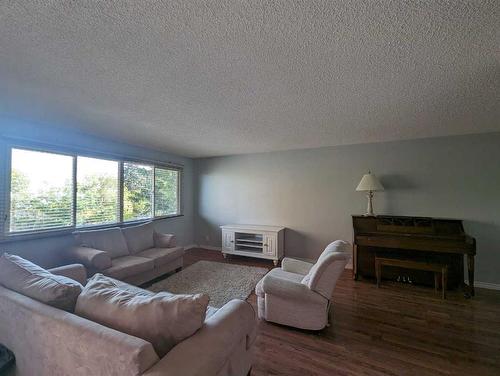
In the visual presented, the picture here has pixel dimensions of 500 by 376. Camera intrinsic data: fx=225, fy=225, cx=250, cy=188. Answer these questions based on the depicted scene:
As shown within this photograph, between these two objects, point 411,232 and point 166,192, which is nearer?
point 411,232

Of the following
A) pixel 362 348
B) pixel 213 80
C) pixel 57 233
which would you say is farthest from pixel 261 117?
pixel 57 233

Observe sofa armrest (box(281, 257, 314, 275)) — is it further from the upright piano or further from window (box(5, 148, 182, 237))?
window (box(5, 148, 182, 237))

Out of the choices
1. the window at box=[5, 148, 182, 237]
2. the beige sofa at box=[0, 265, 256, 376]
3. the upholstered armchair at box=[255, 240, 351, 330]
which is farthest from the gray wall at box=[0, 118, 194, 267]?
the upholstered armchair at box=[255, 240, 351, 330]

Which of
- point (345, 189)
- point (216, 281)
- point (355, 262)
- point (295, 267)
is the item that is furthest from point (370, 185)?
point (216, 281)

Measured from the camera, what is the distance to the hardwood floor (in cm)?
174

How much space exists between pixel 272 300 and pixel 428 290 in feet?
7.80

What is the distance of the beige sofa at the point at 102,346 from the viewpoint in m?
0.90

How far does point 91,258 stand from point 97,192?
1.32 m

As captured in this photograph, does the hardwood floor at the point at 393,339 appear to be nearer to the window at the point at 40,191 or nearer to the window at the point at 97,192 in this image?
the window at the point at 97,192

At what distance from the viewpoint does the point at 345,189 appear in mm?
4082

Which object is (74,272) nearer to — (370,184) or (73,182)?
(73,182)

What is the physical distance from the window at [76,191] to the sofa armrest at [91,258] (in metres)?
0.55

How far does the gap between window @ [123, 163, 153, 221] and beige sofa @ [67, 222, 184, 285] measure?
0.57m

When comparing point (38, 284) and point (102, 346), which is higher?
point (38, 284)
